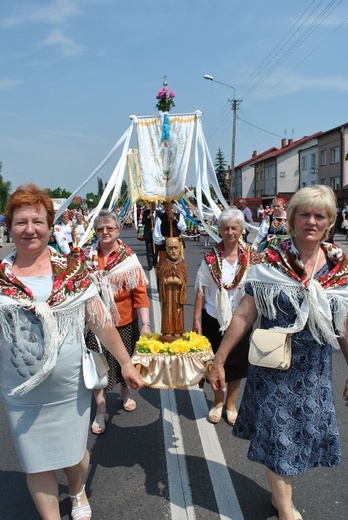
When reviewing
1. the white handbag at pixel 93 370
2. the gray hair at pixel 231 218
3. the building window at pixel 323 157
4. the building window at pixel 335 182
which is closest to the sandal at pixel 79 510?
the white handbag at pixel 93 370

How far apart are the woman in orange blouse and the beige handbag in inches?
61.9

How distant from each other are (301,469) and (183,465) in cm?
109

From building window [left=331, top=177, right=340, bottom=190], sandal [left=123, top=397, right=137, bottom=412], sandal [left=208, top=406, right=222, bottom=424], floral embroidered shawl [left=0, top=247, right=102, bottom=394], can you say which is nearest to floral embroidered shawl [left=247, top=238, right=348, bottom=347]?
floral embroidered shawl [left=0, top=247, right=102, bottom=394]

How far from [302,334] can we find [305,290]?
0.80 ft

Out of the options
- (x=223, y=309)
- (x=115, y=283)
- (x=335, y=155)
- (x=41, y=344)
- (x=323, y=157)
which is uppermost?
(x=323, y=157)

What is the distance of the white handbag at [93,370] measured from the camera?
2.66 metres

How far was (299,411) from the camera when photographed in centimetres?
269

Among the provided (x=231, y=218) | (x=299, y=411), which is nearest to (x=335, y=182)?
(x=231, y=218)

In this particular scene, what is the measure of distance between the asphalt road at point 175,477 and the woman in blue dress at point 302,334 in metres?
0.42

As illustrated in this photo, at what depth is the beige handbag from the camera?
2.59 m

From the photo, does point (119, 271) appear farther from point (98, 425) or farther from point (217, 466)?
A: point (217, 466)

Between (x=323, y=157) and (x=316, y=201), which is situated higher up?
(x=323, y=157)

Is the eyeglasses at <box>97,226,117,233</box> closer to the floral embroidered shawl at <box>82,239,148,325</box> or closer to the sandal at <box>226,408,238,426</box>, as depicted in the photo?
the floral embroidered shawl at <box>82,239,148,325</box>

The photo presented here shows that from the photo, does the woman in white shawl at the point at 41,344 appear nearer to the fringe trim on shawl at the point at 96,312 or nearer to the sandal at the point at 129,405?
the fringe trim on shawl at the point at 96,312
